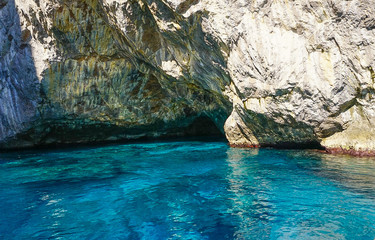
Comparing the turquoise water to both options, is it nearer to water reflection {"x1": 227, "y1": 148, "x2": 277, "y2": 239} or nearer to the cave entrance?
water reflection {"x1": 227, "y1": 148, "x2": 277, "y2": 239}

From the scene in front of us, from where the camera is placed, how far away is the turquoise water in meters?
5.83

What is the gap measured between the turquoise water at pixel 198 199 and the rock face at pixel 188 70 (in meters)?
1.91

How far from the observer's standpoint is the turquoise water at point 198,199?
5832 millimetres

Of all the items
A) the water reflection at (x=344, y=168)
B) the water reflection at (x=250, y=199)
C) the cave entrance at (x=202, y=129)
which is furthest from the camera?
the cave entrance at (x=202, y=129)

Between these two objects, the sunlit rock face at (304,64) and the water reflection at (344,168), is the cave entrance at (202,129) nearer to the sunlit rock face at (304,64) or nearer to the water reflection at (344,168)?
the sunlit rock face at (304,64)

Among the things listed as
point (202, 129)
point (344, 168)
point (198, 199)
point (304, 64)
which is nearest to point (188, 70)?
point (304, 64)

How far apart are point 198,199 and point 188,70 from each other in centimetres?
853

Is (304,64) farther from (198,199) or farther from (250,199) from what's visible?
(198,199)

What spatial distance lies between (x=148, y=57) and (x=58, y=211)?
391 inches

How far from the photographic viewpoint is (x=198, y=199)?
7.57 meters

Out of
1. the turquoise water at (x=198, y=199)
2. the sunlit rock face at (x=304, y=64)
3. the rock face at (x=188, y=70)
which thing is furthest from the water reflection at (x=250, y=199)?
the rock face at (x=188, y=70)

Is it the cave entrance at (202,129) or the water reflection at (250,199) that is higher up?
the cave entrance at (202,129)

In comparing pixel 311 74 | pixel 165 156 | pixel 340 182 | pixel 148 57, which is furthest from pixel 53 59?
pixel 340 182

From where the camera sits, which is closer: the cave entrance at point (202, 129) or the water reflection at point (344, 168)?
the water reflection at point (344, 168)
